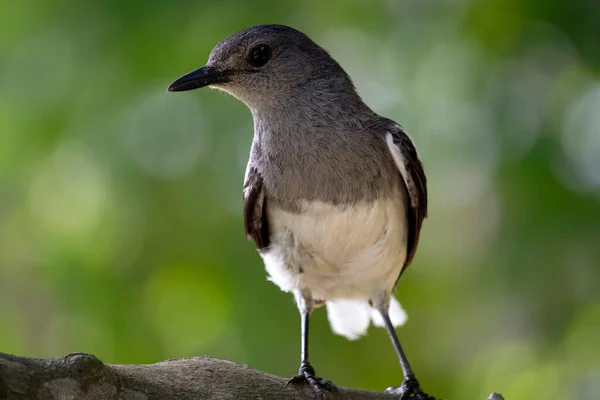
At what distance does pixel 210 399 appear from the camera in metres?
2.54

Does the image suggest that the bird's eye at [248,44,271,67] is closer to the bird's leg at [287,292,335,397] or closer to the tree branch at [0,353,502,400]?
the bird's leg at [287,292,335,397]

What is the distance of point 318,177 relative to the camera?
11.3 ft

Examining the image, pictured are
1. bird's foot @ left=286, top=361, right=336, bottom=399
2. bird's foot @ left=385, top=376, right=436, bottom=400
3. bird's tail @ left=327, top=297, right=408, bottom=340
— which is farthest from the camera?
bird's tail @ left=327, top=297, right=408, bottom=340

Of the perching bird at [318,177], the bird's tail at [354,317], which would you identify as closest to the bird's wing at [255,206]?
the perching bird at [318,177]

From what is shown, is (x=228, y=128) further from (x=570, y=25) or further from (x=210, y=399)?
(x=210, y=399)

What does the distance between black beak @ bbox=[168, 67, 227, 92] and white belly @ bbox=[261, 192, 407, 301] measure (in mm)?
667

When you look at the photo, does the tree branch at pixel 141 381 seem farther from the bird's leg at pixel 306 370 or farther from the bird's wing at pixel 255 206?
the bird's wing at pixel 255 206

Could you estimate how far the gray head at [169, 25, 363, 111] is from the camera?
3.65 meters

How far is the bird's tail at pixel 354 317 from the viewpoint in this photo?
14.2ft

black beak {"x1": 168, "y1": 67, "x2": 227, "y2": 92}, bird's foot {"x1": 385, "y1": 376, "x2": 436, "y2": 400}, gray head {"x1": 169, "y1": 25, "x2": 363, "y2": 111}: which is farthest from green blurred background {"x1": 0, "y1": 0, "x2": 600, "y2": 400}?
bird's foot {"x1": 385, "y1": 376, "x2": 436, "y2": 400}

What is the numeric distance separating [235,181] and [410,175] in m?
1.56

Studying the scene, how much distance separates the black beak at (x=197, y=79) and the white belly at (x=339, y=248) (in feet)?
2.19

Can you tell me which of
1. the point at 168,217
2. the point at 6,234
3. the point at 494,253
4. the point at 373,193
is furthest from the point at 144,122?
the point at 494,253

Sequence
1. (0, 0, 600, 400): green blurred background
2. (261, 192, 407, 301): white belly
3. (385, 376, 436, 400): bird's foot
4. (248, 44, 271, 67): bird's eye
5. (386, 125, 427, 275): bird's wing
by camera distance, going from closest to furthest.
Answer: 1. (385, 376, 436, 400): bird's foot
2. (261, 192, 407, 301): white belly
3. (386, 125, 427, 275): bird's wing
4. (248, 44, 271, 67): bird's eye
5. (0, 0, 600, 400): green blurred background
